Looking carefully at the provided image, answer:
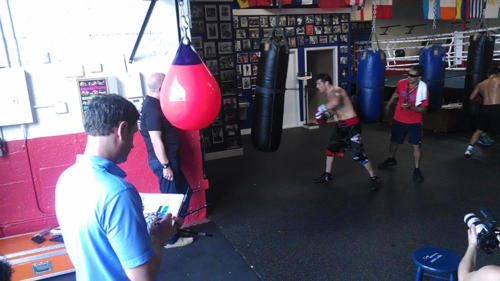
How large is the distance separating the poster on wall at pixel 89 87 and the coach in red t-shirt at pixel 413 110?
3504 millimetres

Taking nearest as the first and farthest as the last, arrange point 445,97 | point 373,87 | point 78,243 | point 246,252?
point 78,243 < point 246,252 < point 373,87 < point 445,97

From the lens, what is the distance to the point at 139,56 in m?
3.22

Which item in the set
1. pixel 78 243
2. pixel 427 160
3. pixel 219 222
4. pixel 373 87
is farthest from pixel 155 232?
pixel 427 160

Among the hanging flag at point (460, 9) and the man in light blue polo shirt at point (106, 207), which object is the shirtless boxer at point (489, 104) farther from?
the man in light blue polo shirt at point (106, 207)

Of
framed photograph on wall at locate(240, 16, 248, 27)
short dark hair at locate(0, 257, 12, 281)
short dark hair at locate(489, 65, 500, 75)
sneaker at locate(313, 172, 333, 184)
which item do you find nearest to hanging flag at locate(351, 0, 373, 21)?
framed photograph on wall at locate(240, 16, 248, 27)

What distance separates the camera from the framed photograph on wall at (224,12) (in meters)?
5.86

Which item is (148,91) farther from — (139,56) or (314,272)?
(314,272)

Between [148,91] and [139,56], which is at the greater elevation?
[139,56]

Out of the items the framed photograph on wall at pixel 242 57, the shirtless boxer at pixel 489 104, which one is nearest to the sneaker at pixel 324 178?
the shirtless boxer at pixel 489 104

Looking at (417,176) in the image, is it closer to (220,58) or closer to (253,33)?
(220,58)

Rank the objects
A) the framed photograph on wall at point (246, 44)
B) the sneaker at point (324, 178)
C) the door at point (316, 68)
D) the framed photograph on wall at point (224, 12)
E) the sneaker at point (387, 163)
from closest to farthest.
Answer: the sneaker at point (324, 178)
the sneaker at point (387, 163)
the framed photograph on wall at point (224, 12)
the framed photograph on wall at point (246, 44)
the door at point (316, 68)

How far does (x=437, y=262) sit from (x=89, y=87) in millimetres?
2882

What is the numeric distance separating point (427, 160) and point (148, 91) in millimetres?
4259

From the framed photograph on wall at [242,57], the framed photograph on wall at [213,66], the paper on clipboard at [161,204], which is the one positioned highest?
the framed photograph on wall at [242,57]
